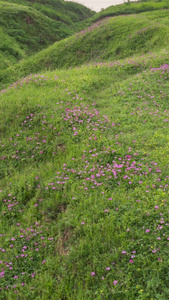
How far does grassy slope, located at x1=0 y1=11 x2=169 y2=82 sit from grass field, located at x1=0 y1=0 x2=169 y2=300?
24.0 ft

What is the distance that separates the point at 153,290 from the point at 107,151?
138 inches

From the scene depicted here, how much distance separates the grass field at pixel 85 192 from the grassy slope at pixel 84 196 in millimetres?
19

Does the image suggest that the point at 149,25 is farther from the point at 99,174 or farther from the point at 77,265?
the point at 77,265

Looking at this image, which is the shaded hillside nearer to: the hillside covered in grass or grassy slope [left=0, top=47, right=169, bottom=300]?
the hillside covered in grass

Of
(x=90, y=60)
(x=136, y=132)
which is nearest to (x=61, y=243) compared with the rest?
(x=136, y=132)

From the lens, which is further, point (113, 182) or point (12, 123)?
point (12, 123)

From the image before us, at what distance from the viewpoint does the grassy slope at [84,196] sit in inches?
146

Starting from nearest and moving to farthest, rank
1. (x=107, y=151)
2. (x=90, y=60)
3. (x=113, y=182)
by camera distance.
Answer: (x=113, y=182)
(x=107, y=151)
(x=90, y=60)

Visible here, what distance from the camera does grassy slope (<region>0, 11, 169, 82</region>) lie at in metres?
17.1

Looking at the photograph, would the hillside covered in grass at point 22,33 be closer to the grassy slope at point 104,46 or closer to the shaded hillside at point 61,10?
the grassy slope at point 104,46

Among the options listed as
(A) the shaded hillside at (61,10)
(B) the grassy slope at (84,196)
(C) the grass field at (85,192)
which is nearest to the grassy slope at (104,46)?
(C) the grass field at (85,192)

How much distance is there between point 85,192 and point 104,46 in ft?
56.2

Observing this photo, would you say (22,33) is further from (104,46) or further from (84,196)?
(84,196)

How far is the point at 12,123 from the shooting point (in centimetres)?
867
